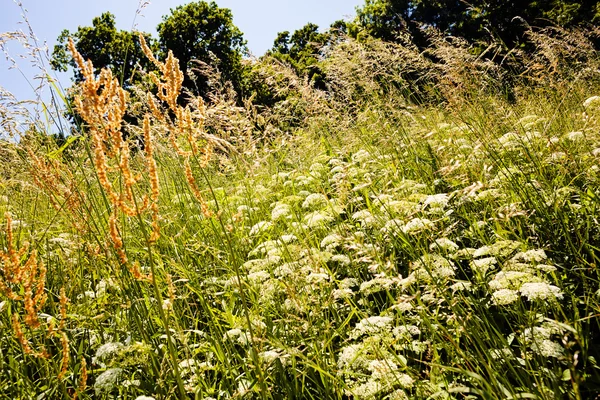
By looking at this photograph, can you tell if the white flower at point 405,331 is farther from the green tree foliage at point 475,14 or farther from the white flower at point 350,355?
the green tree foliage at point 475,14

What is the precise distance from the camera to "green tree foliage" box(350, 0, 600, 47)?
16.6 m

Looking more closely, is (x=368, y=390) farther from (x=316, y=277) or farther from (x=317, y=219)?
(x=317, y=219)

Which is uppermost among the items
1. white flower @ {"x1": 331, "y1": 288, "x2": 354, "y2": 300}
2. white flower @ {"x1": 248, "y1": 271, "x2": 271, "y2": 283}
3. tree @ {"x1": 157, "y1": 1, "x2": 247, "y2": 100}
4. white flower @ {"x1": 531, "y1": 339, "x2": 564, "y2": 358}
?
tree @ {"x1": 157, "y1": 1, "x2": 247, "y2": 100}

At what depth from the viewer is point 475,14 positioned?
17266mm

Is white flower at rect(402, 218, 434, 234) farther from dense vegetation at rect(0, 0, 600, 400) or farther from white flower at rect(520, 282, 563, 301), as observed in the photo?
white flower at rect(520, 282, 563, 301)

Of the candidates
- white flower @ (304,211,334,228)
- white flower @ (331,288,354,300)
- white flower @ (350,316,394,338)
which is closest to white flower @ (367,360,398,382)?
white flower @ (350,316,394,338)

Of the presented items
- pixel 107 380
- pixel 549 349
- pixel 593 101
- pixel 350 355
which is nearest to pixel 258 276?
pixel 350 355

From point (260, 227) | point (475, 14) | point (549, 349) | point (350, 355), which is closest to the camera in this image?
point (549, 349)

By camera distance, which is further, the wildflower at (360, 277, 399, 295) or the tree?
the tree

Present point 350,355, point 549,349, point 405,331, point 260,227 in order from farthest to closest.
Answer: point 260,227 < point 405,331 < point 350,355 < point 549,349

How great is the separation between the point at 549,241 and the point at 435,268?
661mm

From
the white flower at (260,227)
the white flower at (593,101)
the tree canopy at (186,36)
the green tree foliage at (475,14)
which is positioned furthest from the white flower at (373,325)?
the tree canopy at (186,36)

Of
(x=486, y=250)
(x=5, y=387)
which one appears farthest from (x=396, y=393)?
(x=5, y=387)

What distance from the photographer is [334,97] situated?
13.8 ft
